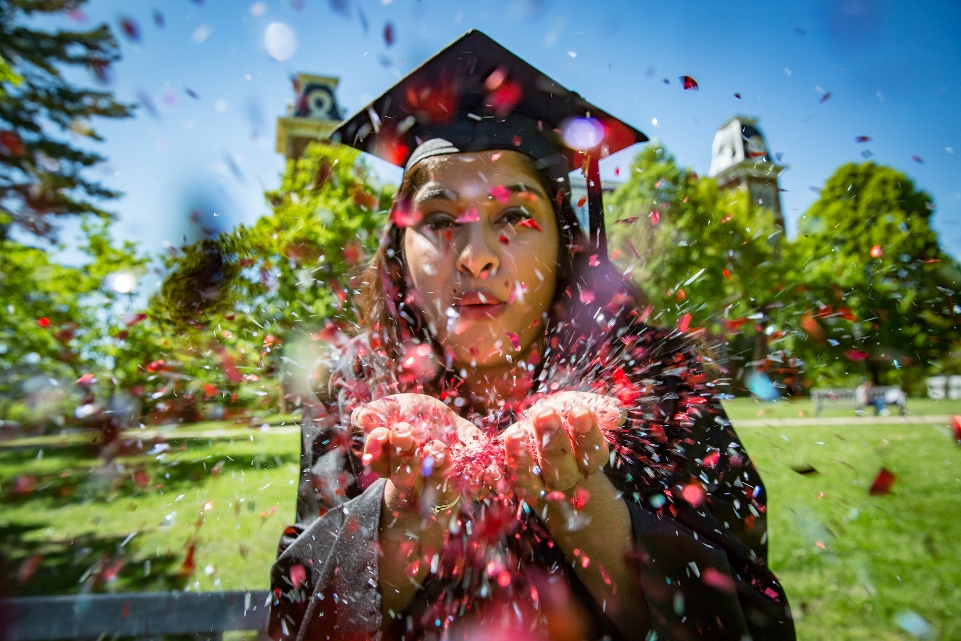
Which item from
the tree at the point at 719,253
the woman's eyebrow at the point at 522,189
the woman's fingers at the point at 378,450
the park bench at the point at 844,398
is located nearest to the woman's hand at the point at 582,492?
the woman's fingers at the point at 378,450

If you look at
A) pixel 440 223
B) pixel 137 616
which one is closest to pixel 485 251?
pixel 440 223

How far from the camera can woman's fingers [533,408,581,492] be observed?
117 cm

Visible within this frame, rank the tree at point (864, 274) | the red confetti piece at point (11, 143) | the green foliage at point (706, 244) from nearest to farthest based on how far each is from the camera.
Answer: the tree at point (864, 274) → the green foliage at point (706, 244) → the red confetti piece at point (11, 143)

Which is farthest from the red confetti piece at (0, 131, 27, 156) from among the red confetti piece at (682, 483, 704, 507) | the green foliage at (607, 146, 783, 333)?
the red confetti piece at (682, 483, 704, 507)

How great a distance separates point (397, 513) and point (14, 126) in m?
11.4

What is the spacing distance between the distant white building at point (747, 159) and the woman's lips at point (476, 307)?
2.91 feet

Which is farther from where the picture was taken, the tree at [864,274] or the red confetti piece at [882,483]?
the red confetti piece at [882,483]

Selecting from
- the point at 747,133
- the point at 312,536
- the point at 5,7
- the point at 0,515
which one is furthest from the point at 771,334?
the point at 0,515

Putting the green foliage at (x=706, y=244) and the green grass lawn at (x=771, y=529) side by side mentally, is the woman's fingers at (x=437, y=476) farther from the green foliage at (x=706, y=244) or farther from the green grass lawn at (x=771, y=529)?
the green grass lawn at (x=771, y=529)

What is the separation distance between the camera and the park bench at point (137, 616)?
2875 millimetres

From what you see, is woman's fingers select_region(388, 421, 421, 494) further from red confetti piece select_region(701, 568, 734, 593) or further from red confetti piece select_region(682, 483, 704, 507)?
red confetti piece select_region(682, 483, 704, 507)

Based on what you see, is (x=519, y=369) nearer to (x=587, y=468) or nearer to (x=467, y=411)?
(x=467, y=411)

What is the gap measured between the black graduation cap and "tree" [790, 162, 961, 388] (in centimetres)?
84

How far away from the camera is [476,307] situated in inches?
74.4
